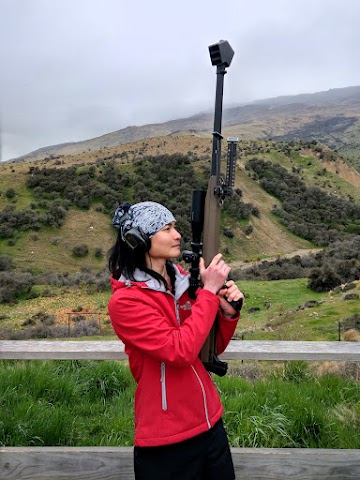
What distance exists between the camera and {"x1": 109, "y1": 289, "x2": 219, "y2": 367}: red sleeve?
1.79 metres

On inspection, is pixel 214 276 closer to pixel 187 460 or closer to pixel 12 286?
pixel 187 460

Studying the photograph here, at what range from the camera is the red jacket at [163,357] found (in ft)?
5.94

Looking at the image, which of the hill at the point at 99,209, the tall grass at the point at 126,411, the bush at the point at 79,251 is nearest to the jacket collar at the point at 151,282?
the tall grass at the point at 126,411

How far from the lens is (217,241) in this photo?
6.71 feet

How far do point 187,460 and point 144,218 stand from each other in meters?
1.04

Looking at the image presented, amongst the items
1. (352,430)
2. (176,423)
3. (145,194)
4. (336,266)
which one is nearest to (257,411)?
(352,430)

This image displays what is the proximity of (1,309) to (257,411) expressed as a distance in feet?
59.4

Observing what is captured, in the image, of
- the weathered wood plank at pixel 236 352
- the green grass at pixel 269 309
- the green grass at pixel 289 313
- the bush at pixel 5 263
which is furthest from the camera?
the bush at pixel 5 263

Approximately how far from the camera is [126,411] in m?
3.20

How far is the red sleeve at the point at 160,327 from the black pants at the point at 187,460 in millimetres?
392

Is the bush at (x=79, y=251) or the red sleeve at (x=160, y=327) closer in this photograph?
the red sleeve at (x=160, y=327)

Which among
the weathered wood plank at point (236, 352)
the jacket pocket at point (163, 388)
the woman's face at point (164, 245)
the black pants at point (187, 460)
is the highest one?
the woman's face at point (164, 245)

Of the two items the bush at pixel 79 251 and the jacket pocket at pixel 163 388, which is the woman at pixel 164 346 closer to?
the jacket pocket at pixel 163 388

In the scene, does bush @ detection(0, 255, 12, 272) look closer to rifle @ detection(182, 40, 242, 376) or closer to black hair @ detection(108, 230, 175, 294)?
black hair @ detection(108, 230, 175, 294)
